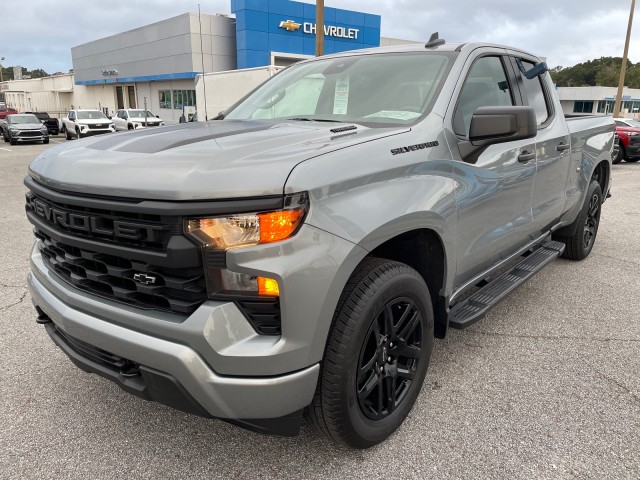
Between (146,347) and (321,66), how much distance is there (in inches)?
95.7

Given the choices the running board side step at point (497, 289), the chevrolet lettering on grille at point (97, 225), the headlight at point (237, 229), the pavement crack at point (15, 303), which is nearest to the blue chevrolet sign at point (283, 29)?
the pavement crack at point (15, 303)

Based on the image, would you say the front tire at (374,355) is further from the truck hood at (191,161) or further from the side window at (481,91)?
the side window at (481,91)

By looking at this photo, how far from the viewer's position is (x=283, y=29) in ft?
120

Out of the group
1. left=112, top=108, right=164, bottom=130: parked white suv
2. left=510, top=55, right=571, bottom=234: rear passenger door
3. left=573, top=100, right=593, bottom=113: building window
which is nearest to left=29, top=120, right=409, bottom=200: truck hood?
left=510, top=55, right=571, bottom=234: rear passenger door

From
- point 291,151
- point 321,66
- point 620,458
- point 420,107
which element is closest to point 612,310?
point 620,458

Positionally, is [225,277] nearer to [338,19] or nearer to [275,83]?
[275,83]

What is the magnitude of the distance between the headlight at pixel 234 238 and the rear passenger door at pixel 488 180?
121 centimetres

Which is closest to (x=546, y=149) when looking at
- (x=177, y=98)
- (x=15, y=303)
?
(x=15, y=303)

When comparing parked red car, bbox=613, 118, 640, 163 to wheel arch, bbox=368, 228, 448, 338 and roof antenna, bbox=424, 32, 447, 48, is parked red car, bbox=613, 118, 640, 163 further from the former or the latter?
wheel arch, bbox=368, 228, 448, 338

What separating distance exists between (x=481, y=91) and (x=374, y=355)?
71.9 inches

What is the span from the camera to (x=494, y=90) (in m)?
3.31

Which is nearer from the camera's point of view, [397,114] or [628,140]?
[397,114]

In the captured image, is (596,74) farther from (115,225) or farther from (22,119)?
(115,225)

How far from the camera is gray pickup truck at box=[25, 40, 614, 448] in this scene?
1.78m
